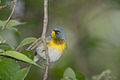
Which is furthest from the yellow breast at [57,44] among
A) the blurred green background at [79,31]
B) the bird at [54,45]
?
the blurred green background at [79,31]

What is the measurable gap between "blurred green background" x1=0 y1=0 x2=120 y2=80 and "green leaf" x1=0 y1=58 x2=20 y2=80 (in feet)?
9.21

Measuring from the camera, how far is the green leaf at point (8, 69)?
1.44 meters

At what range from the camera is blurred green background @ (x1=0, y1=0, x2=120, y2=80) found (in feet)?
15.4

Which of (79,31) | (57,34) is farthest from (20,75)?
(79,31)

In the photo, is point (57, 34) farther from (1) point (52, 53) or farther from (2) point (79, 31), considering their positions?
(2) point (79, 31)

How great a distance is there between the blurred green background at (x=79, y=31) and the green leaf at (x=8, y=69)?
2808 mm

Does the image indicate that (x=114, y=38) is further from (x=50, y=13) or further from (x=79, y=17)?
(x=50, y=13)

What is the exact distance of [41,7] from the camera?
4.53m

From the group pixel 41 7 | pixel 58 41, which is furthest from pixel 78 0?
pixel 58 41

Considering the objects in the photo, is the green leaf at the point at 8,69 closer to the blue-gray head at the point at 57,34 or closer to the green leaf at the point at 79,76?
the green leaf at the point at 79,76

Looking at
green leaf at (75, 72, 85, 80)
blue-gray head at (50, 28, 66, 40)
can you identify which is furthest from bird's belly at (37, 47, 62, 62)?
green leaf at (75, 72, 85, 80)

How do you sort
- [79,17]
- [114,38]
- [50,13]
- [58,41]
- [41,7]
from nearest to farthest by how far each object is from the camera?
[58,41] < [41,7] < [50,13] < [79,17] < [114,38]

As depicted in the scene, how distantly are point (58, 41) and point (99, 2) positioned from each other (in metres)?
2.72

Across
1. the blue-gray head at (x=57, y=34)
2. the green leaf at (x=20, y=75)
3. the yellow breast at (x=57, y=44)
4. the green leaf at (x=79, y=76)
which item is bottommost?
the green leaf at (x=79, y=76)
